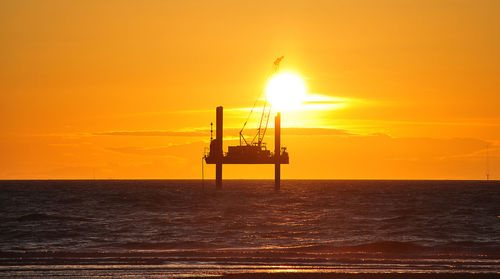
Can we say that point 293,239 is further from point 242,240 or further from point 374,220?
point 374,220

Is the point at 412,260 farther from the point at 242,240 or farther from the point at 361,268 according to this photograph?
the point at 242,240

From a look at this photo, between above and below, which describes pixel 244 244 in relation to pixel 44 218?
above

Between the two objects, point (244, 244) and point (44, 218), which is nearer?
point (244, 244)

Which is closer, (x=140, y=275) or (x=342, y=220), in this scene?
(x=140, y=275)

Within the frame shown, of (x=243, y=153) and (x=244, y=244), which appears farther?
(x=243, y=153)

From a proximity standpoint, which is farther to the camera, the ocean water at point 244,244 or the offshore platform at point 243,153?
the offshore platform at point 243,153

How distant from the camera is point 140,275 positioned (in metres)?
28.9

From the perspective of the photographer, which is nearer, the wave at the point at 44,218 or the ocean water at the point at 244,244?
the ocean water at the point at 244,244

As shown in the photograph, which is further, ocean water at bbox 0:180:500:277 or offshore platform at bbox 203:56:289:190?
offshore platform at bbox 203:56:289:190

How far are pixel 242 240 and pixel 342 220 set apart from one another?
2775cm

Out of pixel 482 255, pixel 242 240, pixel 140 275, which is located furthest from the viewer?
pixel 242 240

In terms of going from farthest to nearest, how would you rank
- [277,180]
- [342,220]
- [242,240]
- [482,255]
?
[277,180] → [342,220] → [242,240] → [482,255]

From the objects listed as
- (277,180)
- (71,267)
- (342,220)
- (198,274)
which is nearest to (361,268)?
(198,274)

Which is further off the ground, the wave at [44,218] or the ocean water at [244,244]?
the ocean water at [244,244]
